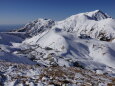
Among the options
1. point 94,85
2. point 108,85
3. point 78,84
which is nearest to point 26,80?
point 78,84

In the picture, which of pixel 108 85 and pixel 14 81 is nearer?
pixel 14 81

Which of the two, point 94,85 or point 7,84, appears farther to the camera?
point 94,85

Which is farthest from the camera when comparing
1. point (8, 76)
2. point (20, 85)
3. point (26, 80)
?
point (8, 76)

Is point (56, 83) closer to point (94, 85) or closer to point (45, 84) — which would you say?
point (45, 84)

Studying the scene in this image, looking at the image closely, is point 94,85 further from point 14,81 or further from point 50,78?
point 14,81

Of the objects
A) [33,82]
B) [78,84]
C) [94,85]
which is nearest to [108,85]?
[94,85]

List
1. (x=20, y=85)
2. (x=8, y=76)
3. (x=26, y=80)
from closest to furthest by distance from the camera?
(x=20, y=85), (x=26, y=80), (x=8, y=76)

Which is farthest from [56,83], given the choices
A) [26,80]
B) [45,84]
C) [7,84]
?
[7,84]

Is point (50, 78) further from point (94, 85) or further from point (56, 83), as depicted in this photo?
→ point (94, 85)
